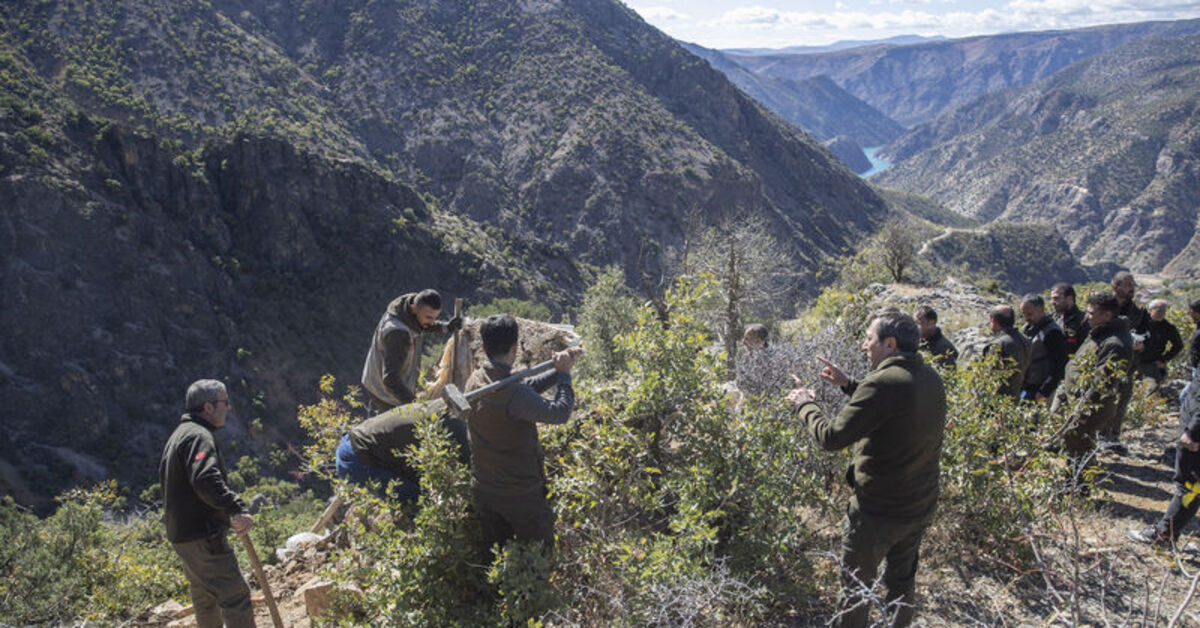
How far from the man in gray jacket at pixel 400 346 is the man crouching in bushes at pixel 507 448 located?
4.75ft

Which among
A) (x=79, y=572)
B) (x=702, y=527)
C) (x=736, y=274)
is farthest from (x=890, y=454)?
(x=736, y=274)

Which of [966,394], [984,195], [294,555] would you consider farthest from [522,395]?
[984,195]

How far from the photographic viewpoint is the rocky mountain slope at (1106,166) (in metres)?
95.8

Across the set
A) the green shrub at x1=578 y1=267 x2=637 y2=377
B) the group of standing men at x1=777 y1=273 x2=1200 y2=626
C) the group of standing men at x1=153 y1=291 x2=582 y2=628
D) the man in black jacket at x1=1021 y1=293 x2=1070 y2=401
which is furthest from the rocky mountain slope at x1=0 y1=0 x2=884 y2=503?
the group of standing men at x1=777 y1=273 x2=1200 y2=626

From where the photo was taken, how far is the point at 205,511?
423 centimetres

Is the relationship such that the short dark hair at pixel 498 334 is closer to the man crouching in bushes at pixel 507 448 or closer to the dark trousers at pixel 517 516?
the man crouching in bushes at pixel 507 448

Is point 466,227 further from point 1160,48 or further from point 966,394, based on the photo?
point 1160,48

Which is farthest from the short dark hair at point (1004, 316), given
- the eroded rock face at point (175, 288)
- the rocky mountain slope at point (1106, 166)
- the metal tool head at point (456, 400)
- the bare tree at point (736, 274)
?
the rocky mountain slope at point (1106, 166)

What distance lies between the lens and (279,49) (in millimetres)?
69188

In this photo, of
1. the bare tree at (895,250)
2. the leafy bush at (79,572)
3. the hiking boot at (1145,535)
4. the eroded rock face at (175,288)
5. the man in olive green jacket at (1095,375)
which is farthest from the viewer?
the eroded rock face at (175,288)

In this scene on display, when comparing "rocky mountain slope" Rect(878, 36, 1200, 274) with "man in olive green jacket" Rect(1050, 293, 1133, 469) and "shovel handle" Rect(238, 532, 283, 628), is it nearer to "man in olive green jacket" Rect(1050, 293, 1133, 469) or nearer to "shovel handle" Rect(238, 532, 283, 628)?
"man in olive green jacket" Rect(1050, 293, 1133, 469)

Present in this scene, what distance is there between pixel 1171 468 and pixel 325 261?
136ft

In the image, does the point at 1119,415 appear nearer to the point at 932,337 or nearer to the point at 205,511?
the point at 932,337

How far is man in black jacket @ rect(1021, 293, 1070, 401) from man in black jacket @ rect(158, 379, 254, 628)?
6.51m
